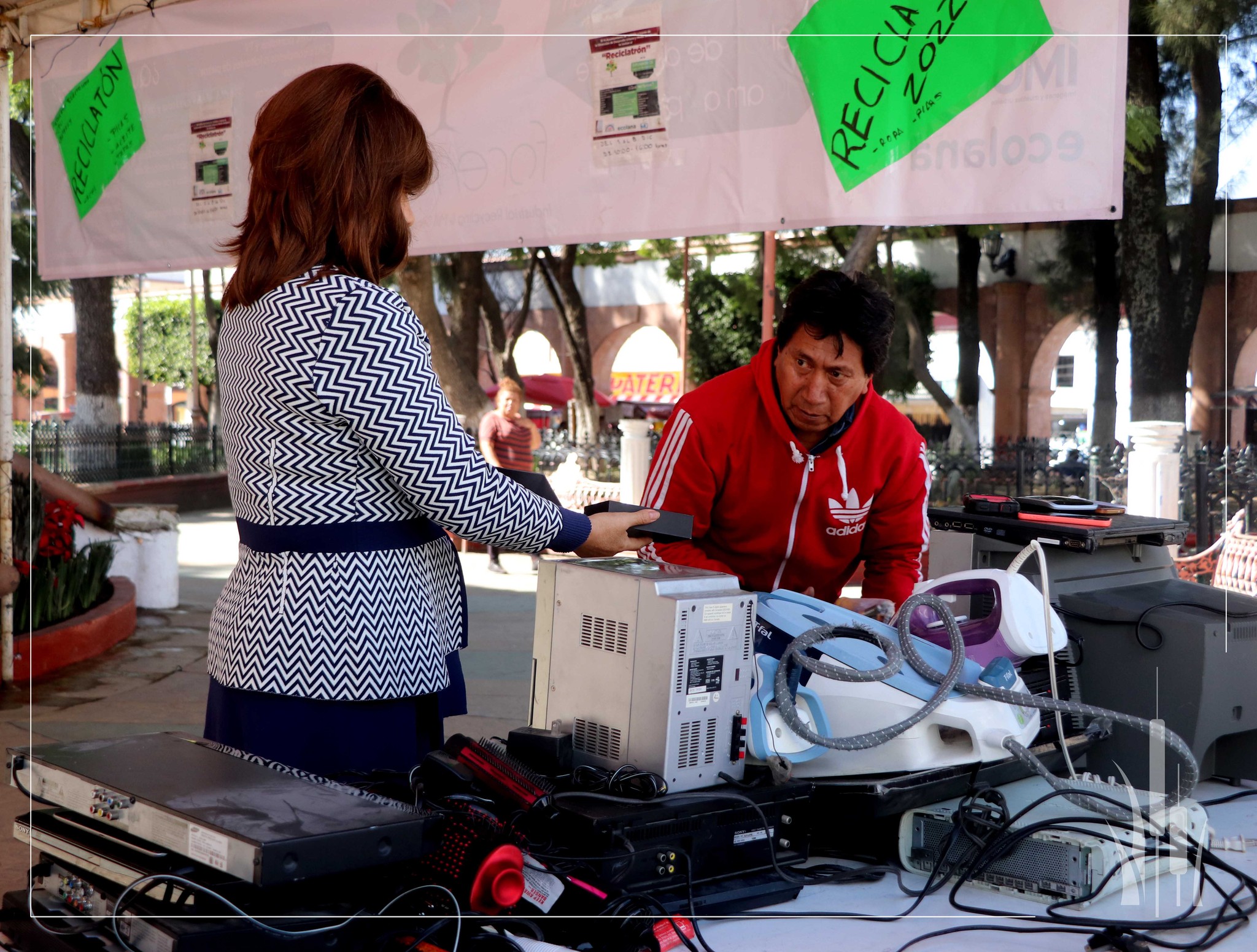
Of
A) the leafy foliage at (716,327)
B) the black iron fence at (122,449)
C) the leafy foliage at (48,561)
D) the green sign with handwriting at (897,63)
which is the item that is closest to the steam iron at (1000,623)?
the green sign with handwriting at (897,63)

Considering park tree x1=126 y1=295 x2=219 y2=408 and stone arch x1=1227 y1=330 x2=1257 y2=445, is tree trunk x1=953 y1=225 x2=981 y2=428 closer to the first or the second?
stone arch x1=1227 y1=330 x2=1257 y2=445

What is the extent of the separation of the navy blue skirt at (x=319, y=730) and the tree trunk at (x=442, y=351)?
7843 millimetres

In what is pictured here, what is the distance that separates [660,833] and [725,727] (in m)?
0.20

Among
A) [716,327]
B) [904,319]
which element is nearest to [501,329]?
[716,327]

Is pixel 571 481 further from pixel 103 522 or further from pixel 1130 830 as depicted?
pixel 1130 830

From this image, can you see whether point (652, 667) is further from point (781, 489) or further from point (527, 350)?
point (527, 350)

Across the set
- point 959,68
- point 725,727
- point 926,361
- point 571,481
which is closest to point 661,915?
point 725,727

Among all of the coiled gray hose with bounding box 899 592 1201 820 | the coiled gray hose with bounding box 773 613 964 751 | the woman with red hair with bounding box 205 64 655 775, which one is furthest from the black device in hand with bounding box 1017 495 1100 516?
the woman with red hair with bounding box 205 64 655 775

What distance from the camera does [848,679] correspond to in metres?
1.62

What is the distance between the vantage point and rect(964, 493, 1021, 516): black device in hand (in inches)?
100

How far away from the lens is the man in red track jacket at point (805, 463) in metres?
2.34

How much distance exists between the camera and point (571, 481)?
11961mm

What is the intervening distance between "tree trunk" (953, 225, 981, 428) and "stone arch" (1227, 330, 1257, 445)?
4056mm

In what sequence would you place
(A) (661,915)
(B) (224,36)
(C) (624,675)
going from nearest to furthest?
(A) (661,915) < (C) (624,675) < (B) (224,36)
